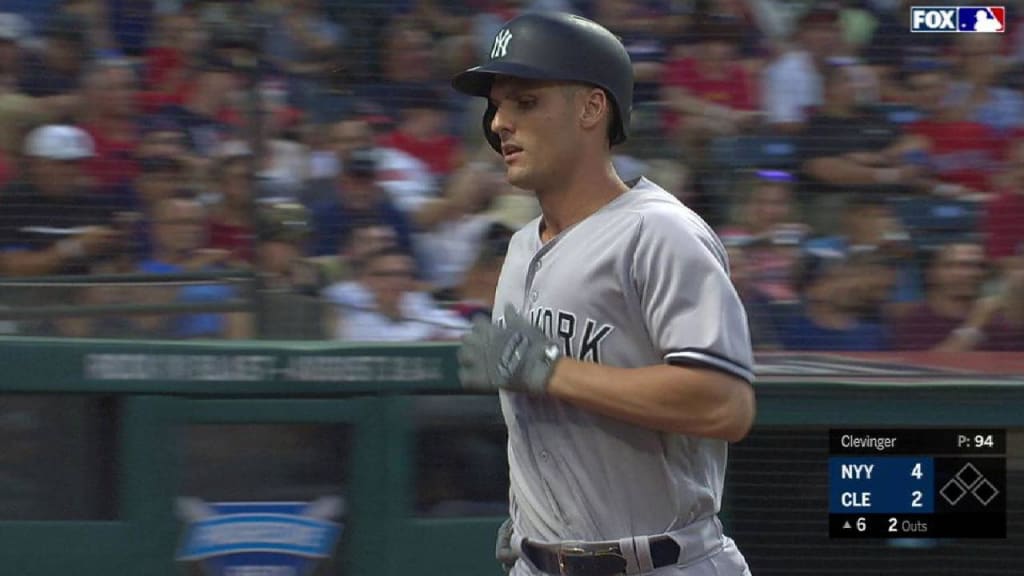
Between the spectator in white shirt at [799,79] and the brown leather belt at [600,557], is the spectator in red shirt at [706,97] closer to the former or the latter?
the spectator in white shirt at [799,79]

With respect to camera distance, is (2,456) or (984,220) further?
(984,220)

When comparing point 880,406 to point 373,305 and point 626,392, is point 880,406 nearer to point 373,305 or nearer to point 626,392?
point 373,305

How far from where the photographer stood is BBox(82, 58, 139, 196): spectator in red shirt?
16.0 ft

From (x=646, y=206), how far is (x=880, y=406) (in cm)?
255

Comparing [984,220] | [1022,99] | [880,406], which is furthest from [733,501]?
[1022,99]

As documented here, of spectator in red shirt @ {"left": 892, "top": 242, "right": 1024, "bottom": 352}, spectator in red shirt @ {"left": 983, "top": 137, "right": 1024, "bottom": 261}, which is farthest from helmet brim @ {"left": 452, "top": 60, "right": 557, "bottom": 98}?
spectator in red shirt @ {"left": 983, "top": 137, "right": 1024, "bottom": 261}

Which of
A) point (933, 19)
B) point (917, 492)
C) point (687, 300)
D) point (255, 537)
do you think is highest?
point (933, 19)

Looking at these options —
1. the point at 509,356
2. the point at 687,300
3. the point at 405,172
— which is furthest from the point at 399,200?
the point at 687,300

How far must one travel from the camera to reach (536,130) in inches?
102

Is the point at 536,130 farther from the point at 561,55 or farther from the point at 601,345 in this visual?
the point at 601,345

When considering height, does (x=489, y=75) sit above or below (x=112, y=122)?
above

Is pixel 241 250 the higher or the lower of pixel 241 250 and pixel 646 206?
the lower

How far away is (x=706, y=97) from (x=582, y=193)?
249 cm

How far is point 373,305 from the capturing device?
485 centimetres
